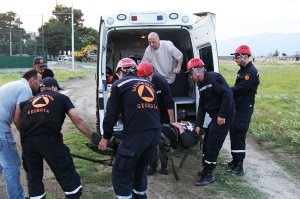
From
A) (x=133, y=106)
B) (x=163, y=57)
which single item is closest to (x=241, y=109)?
(x=163, y=57)

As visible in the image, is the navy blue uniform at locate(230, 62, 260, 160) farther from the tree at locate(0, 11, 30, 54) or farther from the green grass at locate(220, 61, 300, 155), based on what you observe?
the tree at locate(0, 11, 30, 54)

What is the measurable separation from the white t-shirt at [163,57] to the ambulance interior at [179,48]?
0.29m

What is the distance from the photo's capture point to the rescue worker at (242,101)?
5043 millimetres

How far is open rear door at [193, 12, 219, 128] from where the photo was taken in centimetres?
510

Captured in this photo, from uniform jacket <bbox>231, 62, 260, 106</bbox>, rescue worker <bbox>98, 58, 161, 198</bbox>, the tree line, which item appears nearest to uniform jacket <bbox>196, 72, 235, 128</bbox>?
uniform jacket <bbox>231, 62, 260, 106</bbox>

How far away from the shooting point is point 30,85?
4.03 metres

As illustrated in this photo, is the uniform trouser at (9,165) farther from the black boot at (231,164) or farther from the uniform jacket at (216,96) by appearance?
the black boot at (231,164)

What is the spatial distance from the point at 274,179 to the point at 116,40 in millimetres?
4905

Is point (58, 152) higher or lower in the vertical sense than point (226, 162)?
higher

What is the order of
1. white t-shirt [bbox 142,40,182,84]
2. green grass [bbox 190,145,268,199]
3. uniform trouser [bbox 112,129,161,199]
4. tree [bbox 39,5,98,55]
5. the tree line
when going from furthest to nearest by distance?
tree [bbox 39,5,98,55] < the tree line < white t-shirt [bbox 142,40,182,84] < green grass [bbox 190,145,268,199] < uniform trouser [bbox 112,129,161,199]

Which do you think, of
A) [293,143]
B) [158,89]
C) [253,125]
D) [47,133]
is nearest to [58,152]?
[47,133]

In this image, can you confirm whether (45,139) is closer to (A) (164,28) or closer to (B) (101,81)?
(B) (101,81)

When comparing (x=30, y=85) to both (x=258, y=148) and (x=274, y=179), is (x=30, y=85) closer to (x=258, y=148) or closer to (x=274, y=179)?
(x=274, y=179)

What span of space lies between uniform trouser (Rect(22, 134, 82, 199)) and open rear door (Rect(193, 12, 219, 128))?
2517 millimetres
